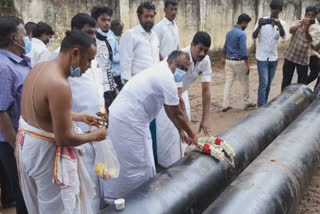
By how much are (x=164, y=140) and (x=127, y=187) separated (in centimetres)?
104

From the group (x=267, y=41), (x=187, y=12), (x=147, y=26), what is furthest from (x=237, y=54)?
(x=187, y=12)

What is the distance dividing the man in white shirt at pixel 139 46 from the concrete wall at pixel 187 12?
357 cm

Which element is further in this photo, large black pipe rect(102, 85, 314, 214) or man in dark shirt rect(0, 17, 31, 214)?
man in dark shirt rect(0, 17, 31, 214)

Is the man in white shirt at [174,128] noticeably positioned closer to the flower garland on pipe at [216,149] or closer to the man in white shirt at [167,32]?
the flower garland on pipe at [216,149]

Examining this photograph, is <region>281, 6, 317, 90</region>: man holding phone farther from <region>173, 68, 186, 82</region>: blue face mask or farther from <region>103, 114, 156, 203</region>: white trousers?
<region>103, 114, 156, 203</region>: white trousers

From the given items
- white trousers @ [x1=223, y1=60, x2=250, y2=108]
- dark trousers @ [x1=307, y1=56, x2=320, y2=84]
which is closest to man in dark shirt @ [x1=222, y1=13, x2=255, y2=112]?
white trousers @ [x1=223, y1=60, x2=250, y2=108]

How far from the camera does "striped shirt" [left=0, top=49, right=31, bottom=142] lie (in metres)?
2.65

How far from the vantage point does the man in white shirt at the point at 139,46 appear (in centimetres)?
435

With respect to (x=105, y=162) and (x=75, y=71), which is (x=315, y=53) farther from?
(x=75, y=71)

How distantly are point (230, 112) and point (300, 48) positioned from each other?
1.67 meters

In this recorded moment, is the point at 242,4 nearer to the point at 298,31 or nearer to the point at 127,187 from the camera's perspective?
the point at 298,31

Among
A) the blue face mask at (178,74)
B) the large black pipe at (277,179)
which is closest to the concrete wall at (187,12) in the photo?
the blue face mask at (178,74)

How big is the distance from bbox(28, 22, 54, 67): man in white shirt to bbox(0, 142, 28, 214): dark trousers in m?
1.07

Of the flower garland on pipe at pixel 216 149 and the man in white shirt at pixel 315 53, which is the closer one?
the flower garland on pipe at pixel 216 149
